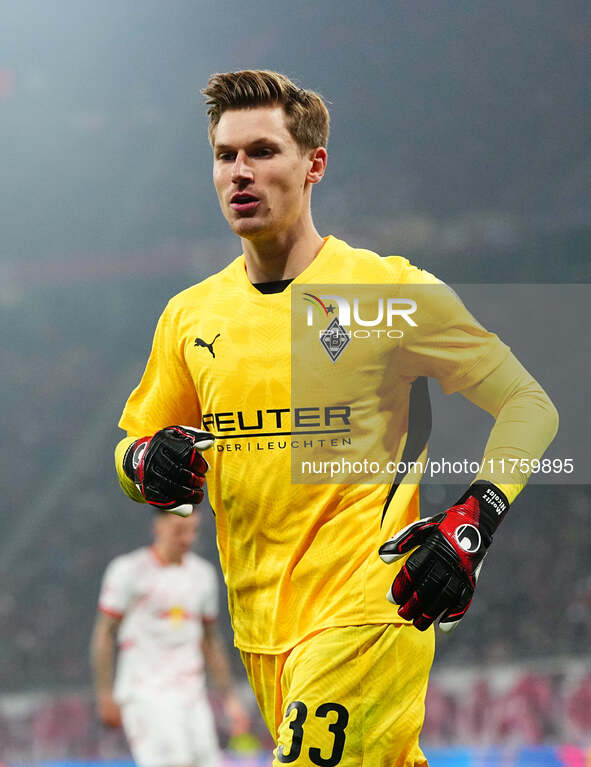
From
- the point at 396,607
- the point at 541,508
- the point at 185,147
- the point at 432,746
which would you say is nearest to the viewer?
the point at 396,607

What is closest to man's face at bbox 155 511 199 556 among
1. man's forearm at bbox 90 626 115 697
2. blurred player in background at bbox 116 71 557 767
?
man's forearm at bbox 90 626 115 697

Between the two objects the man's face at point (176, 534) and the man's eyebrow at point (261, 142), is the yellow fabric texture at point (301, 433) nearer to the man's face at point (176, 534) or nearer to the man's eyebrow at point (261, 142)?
the man's eyebrow at point (261, 142)

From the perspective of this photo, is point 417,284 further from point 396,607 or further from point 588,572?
point 588,572

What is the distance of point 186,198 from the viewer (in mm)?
12820

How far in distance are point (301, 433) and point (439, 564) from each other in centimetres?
53

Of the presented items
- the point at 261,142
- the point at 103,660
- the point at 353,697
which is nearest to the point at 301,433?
the point at 353,697

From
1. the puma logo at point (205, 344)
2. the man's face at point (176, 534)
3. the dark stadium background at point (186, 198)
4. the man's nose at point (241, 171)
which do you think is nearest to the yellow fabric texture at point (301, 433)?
the puma logo at point (205, 344)

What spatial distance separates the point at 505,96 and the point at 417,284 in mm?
10259

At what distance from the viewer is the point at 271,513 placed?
2.65m

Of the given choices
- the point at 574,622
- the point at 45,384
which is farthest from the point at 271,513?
the point at 45,384

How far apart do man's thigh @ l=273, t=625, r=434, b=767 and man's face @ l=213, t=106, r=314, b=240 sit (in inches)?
42.0

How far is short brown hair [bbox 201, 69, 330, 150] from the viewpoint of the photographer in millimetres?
2750

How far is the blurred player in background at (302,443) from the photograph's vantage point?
2.50 metres

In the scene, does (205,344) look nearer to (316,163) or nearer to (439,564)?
(316,163)
